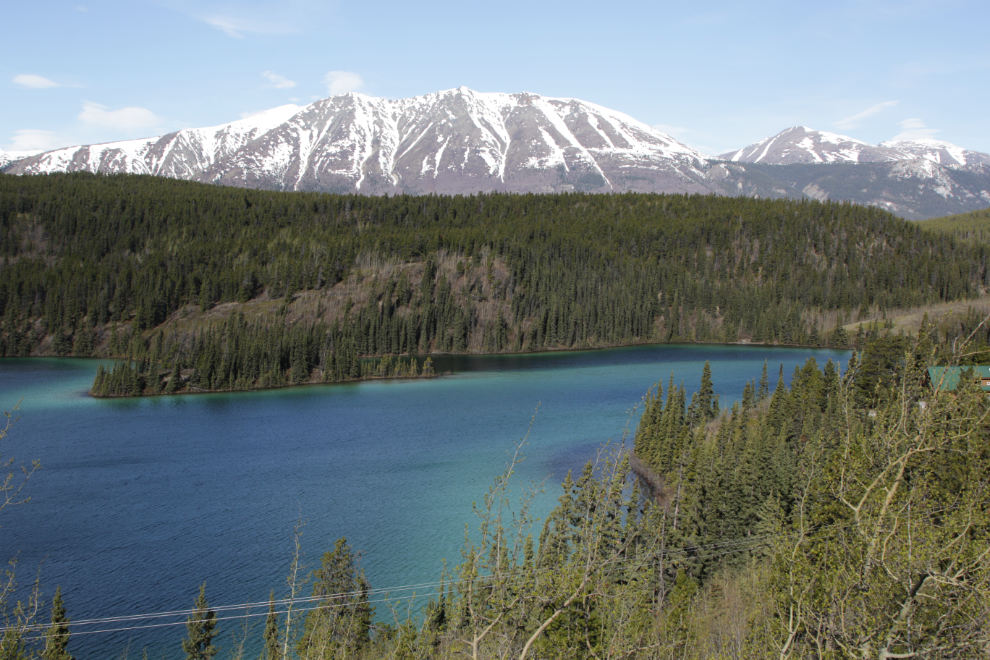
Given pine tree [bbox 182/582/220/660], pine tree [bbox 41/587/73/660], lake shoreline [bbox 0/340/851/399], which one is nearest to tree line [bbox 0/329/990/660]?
pine tree [bbox 182/582/220/660]

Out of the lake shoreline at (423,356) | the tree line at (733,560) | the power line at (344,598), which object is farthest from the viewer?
the lake shoreline at (423,356)

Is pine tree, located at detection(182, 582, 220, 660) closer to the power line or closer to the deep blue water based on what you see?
the power line

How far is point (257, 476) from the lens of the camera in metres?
47.4

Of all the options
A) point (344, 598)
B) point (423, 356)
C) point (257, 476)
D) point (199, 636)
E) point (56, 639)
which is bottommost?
point (423, 356)

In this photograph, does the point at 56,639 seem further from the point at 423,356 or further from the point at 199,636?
the point at 423,356

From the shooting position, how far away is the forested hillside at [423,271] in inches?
4961

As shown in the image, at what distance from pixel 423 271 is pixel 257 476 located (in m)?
97.3

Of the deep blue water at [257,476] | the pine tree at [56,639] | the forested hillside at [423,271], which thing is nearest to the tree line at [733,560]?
the pine tree at [56,639]

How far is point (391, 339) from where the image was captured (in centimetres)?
12644

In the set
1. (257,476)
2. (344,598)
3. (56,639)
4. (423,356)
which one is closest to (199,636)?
(56,639)

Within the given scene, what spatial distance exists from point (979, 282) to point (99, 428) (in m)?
182

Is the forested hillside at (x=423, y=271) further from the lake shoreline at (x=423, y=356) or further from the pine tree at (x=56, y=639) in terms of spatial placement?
the pine tree at (x=56, y=639)

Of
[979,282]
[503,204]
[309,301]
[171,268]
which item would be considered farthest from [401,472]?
[979,282]

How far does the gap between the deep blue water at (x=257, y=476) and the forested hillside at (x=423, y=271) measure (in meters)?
24.5
